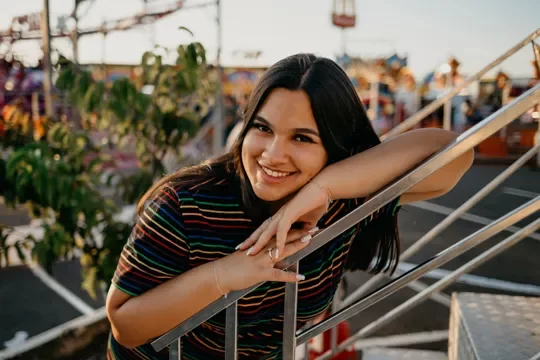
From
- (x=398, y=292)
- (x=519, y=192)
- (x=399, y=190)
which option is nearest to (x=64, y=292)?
(x=398, y=292)

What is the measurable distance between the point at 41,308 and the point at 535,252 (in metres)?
5.18

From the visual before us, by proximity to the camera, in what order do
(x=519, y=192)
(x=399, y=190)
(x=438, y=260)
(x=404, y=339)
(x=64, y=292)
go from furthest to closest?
(x=519, y=192) → (x=64, y=292) → (x=404, y=339) → (x=438, y=260) → (x=399, y=190)

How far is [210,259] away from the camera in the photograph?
1289mm

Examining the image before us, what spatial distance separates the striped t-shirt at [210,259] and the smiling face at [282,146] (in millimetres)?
122

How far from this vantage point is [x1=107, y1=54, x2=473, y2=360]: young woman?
1141 mm

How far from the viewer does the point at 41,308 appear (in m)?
4.20

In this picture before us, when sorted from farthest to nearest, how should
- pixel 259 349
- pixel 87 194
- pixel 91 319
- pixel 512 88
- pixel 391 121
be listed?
pixel 391 121, pixel 512 88, pixel 91 319, pixel 87 194, pixel 259 349

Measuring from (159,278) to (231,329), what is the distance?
25 centimetres

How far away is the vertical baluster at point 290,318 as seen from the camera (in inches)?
41.9

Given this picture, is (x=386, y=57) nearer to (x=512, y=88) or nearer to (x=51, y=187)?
(x=512, y=88)

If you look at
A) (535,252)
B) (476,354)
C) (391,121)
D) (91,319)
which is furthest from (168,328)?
(391,121)

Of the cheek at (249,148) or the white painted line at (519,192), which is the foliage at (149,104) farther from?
the white painted line at (519,192)

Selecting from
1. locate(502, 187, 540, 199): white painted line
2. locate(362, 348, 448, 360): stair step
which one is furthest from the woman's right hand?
locate(502, 187, 540, 199): white painted line

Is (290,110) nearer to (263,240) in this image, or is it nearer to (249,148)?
(249,148)
